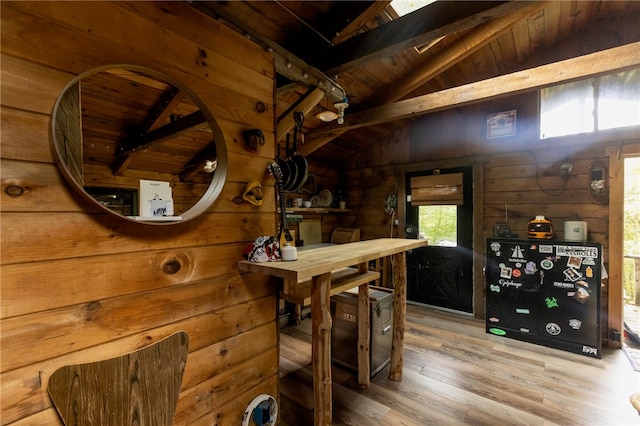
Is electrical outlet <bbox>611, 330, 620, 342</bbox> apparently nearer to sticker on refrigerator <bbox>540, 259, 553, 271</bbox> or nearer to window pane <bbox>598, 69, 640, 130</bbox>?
sticker on refrigerator <bbox>540, 259, 553, 271</bbox>

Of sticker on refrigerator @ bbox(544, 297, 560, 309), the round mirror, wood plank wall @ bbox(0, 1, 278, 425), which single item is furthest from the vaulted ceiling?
sticker on refrigerator @ bbox(544, 297, 560, 309)

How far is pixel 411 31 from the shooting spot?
4.76 ft

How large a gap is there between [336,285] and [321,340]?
381mm

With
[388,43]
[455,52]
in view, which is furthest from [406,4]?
[388,43]

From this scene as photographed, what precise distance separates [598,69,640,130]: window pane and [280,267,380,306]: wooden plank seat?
3073 mm

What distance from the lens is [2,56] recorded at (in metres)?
0.72

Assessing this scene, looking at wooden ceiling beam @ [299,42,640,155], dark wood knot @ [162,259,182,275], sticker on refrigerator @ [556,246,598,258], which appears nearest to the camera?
dark wood knot @ [162,259,182,275]

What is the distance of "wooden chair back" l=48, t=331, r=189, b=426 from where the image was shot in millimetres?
827

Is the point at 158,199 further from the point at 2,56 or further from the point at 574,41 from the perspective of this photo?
the point at 574,41

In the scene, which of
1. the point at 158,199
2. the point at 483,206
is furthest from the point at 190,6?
the point at 483,206

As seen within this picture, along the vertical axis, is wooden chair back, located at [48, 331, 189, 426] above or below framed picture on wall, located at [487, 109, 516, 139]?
below

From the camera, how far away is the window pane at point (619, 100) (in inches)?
108

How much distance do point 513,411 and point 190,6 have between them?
2979 mm

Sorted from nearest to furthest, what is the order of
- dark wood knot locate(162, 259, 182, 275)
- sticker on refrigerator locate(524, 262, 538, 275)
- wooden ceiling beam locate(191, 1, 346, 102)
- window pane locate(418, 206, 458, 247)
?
dark wood knot locate(162, 259, 182, 275) → wooden ceiling beam locate(191, 1, 346, 102) → sticker on refrigerator locate(524, 262, 538, 275) → window pane locate(418, 206, 458, 247)
